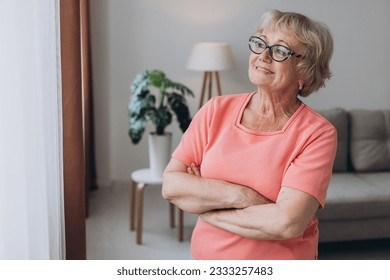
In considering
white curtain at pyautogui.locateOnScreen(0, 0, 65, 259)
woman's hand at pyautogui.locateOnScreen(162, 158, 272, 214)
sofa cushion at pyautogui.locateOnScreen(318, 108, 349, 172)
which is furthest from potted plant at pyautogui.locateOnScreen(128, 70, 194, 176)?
woman's hand at pyautogui.locateOnScreen(162, 158, 272, 214)

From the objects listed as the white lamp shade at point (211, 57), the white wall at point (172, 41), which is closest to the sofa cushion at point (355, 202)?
the white lamp shade at point (211, 57)

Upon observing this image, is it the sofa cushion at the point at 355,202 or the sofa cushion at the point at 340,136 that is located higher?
the sofa cushion at the point at 340,136

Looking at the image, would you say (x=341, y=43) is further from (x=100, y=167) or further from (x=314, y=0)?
(x=100, y=167)

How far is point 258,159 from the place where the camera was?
3.98ft

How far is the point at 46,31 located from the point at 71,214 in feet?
1.90

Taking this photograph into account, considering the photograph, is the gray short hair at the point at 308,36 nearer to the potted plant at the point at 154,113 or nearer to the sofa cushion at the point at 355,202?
the sofa cushion at the point at 355,202

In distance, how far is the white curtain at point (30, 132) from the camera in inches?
51.6

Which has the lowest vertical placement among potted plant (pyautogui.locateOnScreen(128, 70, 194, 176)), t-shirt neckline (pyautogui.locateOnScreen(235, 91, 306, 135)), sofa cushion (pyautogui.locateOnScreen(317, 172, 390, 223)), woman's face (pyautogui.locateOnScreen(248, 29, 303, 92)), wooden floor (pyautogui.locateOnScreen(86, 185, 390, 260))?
wooden floor (pyautogui.locateOnScreen(86, 185, 390, 260))

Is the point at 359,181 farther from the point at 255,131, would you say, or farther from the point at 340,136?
the point at 255,131

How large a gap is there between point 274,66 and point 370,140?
2.37m

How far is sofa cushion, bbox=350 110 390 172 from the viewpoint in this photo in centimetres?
339

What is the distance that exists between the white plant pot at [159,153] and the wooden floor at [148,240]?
39 centimetres

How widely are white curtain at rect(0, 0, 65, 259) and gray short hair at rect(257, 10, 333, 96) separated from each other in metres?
0.57

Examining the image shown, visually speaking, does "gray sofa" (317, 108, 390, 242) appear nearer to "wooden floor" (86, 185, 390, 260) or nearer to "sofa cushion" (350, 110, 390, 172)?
"sofa cushion" (350, 110, 390, 172)
